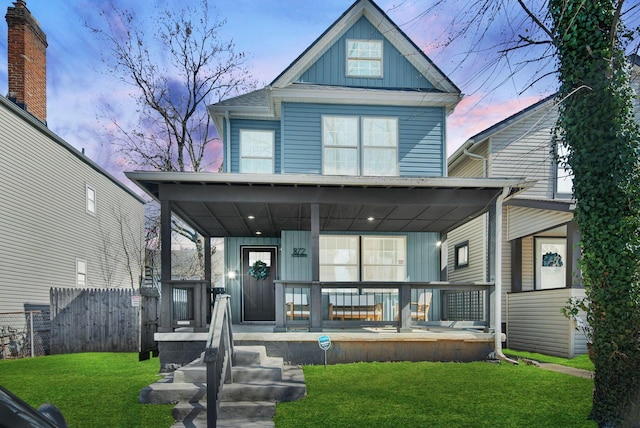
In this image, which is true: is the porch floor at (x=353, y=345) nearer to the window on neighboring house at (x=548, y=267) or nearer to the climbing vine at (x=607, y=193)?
the climbing vine at (x=607, y=193)

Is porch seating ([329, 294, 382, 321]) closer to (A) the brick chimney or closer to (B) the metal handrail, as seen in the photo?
(B) the metal handrail

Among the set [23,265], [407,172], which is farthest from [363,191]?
[23,265]

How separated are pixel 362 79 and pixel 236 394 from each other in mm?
8719

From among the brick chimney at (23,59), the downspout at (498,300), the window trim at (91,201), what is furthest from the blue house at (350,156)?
the window trim at (91,201)

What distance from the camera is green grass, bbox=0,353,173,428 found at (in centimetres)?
525

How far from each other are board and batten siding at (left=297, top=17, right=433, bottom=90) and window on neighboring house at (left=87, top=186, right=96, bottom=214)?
10833 millimetres

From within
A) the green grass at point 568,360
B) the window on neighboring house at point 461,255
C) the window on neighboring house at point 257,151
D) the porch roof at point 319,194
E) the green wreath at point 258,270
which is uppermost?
the window on neighboring house at point 257,151

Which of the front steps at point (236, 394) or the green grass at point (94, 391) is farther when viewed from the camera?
the front steps at point (236, 394)

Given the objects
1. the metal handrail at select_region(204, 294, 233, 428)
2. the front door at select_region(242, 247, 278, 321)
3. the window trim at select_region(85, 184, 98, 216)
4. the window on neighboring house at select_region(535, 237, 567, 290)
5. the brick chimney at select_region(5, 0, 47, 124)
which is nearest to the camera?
the metal handrail at select_region(204, 294, 233, 428)

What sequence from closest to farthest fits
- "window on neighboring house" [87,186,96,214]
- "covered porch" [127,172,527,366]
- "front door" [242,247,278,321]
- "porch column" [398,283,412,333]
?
"covered porch" [127,172,527,366], "porch column" [398,283,412,333], "front door" [242,247,278,321], "window on neighboring house" [87,186,96,214]

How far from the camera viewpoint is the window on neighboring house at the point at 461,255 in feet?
46.5

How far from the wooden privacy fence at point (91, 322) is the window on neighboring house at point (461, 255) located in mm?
10283

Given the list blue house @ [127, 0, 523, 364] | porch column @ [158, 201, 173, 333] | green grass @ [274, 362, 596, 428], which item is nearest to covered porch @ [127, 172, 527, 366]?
porch column @ [158, 201, 173, 333]

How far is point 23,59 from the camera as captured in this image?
14305 mm
